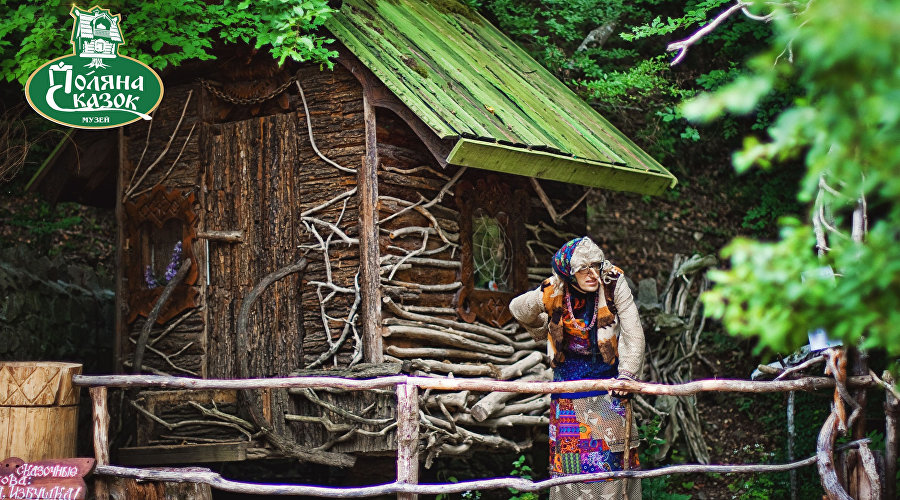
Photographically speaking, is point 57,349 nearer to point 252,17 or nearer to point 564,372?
point 252,17

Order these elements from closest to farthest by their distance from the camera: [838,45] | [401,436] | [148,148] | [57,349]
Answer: [838,45] < [401,436] < [148,148] < [57,349]

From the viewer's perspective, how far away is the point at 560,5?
13.0 m

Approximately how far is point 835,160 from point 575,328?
402 centimetres

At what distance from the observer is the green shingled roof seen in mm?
7812

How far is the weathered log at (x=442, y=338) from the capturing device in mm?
8023

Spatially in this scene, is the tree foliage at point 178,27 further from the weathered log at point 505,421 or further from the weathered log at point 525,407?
the weathered log at point 525,407

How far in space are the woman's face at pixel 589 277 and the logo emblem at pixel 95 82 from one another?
3.56 m

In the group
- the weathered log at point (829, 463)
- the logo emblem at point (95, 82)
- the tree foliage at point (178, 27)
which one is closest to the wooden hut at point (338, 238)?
the tree foliage at point (178, 27)

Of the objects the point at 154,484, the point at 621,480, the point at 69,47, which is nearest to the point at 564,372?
the point at 621,480

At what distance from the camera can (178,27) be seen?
26.0ft

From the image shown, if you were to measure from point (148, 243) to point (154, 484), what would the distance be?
11.8 ft

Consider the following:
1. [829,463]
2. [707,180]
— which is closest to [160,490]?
[829,463]

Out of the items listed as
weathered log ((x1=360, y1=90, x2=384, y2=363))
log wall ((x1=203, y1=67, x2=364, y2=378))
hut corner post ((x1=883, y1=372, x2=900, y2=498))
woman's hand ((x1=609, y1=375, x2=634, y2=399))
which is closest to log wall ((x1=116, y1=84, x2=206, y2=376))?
log wall ((x1=203, y1=67, x2=364, y2=378))

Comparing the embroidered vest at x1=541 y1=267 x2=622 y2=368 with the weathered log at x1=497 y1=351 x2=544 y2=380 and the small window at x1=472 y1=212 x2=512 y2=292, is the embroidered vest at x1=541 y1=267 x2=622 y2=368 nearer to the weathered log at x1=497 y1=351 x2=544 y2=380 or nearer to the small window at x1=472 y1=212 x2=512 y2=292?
the weathered log at x1=497 y1=351 x2=544 y2=380
